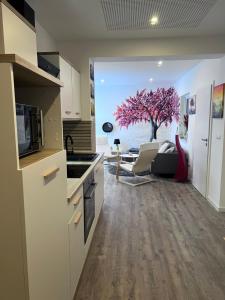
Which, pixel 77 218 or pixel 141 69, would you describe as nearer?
pixel 77 218

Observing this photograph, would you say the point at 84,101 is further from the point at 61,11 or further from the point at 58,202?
the point at 58,202

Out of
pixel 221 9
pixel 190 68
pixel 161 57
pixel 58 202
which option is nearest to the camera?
pixel 58 202

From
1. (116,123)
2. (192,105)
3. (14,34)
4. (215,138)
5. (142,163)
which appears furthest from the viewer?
(116,123)

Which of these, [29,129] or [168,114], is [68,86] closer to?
[29,129]

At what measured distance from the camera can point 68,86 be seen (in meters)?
2.61

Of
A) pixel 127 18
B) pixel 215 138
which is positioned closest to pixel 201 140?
pixel 215 138

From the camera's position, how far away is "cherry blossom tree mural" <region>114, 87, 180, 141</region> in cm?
701

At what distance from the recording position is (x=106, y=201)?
151 inches

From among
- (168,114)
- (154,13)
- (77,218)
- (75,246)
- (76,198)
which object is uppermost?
(154,13)

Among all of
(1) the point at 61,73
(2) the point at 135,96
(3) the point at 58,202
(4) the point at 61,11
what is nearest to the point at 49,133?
(3) the point at 58,202

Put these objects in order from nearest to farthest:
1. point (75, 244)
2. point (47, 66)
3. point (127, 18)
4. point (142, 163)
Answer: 1. point (75, 244)
2. point (47, 66)
3. point (127, 18)
4. point (142, 163)

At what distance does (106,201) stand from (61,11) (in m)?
2.77

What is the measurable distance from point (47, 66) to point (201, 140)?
3113mm

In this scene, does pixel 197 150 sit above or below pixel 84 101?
below
